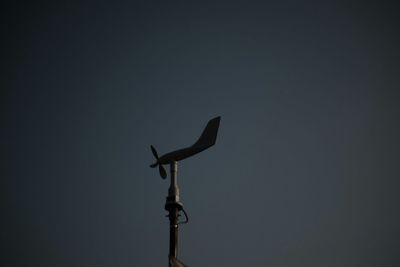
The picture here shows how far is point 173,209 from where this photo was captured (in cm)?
1537

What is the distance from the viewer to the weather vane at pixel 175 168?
14623 mm

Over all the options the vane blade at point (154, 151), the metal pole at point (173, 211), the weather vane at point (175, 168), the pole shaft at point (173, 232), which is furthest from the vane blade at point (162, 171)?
the pole shaft at point (173, 232)

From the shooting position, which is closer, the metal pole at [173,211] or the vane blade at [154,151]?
the metal pole at [173,211]

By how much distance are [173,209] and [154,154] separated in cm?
660

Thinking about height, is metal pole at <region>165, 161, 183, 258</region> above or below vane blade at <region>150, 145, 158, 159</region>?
below

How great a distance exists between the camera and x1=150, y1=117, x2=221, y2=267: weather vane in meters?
14.6

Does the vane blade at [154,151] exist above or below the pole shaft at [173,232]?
above

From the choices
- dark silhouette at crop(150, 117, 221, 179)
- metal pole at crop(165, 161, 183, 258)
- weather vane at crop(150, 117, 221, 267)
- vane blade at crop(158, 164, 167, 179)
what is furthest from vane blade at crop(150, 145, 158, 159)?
metal pole at crop(165, 161, 183, 258)

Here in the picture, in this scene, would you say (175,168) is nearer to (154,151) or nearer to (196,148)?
(196,148)

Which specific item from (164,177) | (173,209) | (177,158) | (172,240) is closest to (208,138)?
(177,158)

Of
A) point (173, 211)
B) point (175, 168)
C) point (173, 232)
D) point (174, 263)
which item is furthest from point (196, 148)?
point (174, 263)

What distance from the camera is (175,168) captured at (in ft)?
57.9

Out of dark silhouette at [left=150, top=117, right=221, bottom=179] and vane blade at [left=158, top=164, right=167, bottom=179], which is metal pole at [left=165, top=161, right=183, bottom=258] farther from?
vane blade at [left=158, top=164, right=167, bottom=179]

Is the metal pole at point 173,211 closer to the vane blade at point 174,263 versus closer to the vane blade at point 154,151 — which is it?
the vane blade at point 174,263
